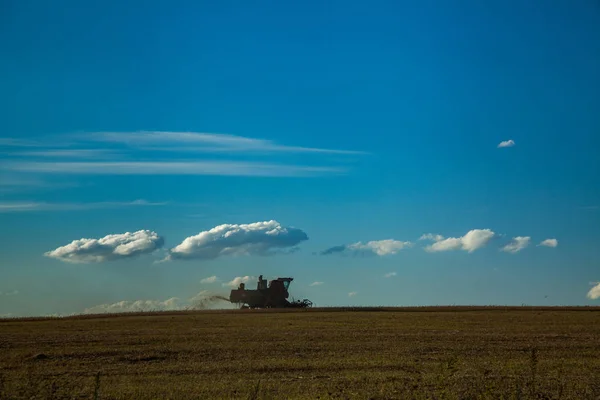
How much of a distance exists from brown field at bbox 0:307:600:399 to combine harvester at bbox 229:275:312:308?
37217mm

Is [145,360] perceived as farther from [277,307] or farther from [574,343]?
[277,307]

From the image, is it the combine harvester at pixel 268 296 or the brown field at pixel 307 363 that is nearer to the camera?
the brown field at pixel 307 363

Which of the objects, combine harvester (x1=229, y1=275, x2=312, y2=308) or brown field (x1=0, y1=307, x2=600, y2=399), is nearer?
brown field (x1=0, y1=307, x2=600, y2=399)

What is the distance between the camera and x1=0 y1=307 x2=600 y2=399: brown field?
1616cm

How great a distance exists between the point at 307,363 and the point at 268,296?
53.4 m

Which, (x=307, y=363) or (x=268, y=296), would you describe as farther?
(x=268, y=296)

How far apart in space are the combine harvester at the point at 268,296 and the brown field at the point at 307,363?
37217 millimetres

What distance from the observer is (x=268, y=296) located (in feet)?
245

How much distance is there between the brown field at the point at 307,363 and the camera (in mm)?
16156

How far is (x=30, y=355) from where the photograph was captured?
83.3 ft

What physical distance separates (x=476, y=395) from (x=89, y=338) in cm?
2239

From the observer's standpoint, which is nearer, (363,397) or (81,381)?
(363,397)

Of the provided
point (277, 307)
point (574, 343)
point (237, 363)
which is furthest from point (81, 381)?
point (277, 307)

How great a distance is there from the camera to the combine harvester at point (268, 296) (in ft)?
244
